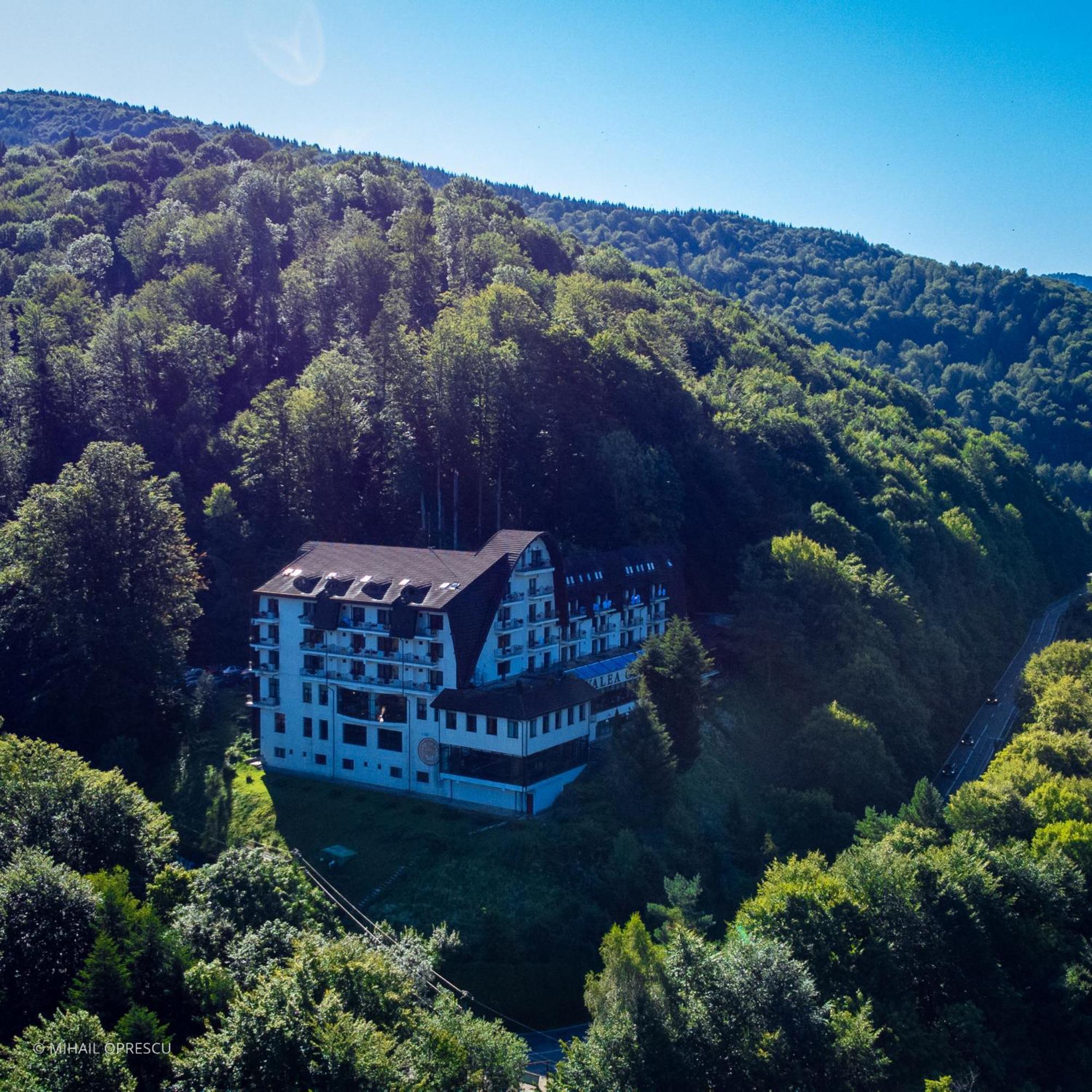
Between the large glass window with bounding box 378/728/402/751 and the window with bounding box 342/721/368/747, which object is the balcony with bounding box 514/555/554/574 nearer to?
the large glass window with bounding box 378/728/402/751

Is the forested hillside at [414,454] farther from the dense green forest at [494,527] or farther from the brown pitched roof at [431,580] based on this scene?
the brown pitched roof at [431,580]

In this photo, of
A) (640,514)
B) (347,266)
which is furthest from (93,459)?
(347,266)

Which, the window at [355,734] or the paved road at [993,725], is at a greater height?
the window at [355,734]

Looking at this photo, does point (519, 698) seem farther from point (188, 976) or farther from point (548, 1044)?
point (188, 976)

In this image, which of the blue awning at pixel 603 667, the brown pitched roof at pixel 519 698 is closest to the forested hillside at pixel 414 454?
the blue awning at pixel 603 667

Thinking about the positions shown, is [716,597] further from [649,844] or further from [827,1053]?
[827,1053]

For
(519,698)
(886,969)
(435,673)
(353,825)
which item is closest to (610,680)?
(519,698)

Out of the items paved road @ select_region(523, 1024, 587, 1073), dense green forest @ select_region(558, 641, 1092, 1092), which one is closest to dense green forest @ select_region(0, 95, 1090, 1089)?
dense green forest @ select_region(558, 641, 1092, 1092)
